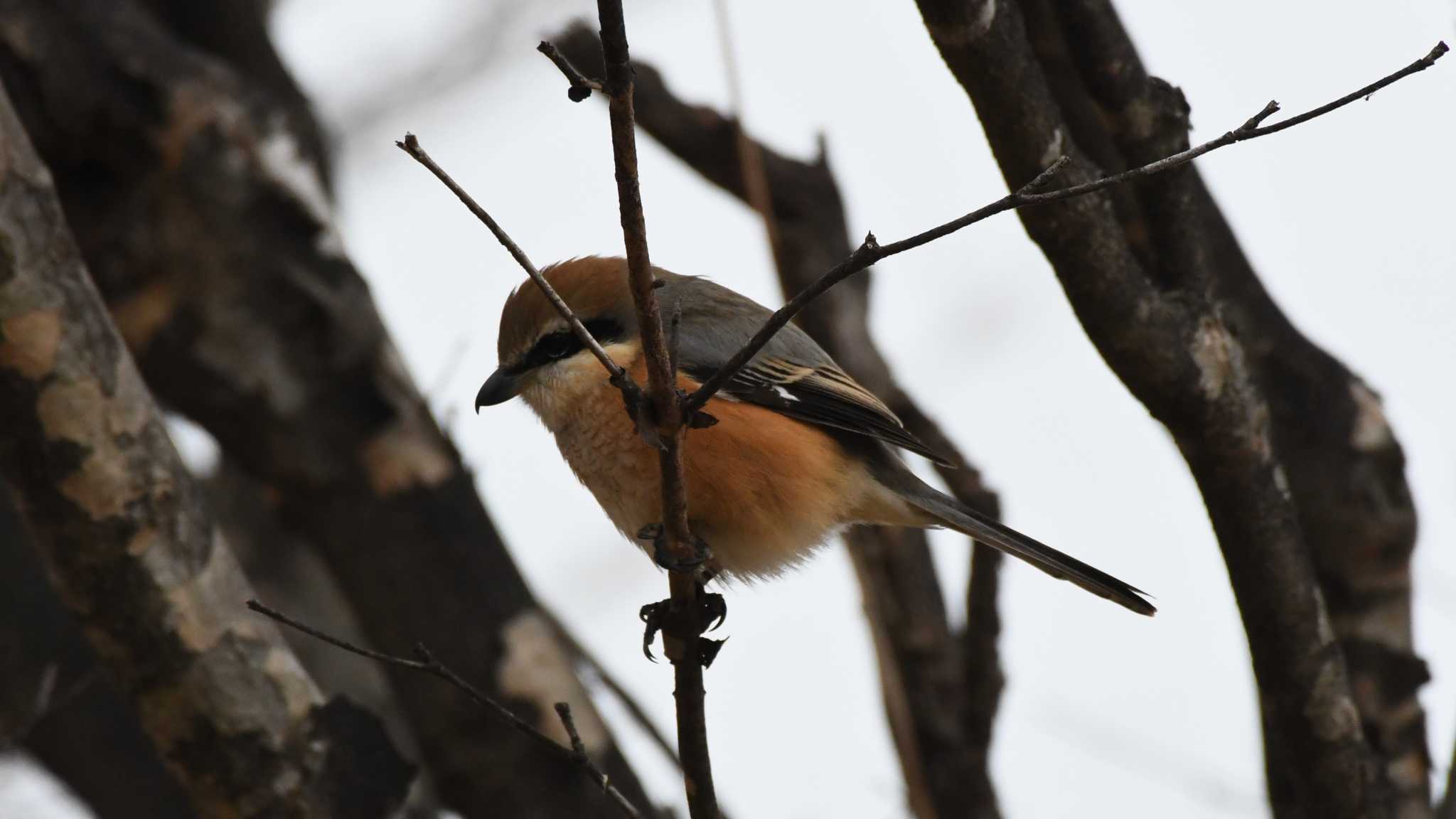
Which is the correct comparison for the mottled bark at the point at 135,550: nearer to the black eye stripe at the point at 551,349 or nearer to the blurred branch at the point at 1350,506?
the black eye stripe at the point at 551,349

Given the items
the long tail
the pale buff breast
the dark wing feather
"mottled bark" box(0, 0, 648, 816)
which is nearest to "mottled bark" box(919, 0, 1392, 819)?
the long tail

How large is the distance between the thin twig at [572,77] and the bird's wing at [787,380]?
1.57 meters

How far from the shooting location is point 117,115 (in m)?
4.31

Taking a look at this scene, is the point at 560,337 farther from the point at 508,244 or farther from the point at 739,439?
the point at 508,244

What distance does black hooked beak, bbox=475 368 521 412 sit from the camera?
3.76 metres

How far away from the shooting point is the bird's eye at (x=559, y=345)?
12.1 feet

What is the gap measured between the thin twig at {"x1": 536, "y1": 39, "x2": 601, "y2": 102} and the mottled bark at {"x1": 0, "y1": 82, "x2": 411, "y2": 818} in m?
1.47

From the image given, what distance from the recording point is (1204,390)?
304 cm

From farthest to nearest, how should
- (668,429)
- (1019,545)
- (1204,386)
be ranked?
1. (1019,545)
2. (1204,386)
3. (668,429)

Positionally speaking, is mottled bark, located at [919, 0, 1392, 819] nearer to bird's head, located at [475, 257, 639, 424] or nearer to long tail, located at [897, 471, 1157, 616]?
long tail, located at [897, 471, 1157, 616]

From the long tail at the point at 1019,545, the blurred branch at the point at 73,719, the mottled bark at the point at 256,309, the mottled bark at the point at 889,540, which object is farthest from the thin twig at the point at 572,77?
the blurred branch at the point at 73,719

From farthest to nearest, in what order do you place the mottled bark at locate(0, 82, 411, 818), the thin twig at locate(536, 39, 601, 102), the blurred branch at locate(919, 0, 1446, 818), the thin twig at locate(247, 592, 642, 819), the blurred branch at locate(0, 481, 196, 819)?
the blurred branch at locate(0, 481, 196, 819)
the mottled bark at locate(0, 82, 411, 818)
the blurred branch at locate(919, 0, 1446, 818)
the thin twig at locate(247, 592, 642, 819)
the thin twig at locate(536, 39, 601, 102)

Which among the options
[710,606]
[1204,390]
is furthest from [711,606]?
[1204,390]

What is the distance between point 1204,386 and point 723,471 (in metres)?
1.05
